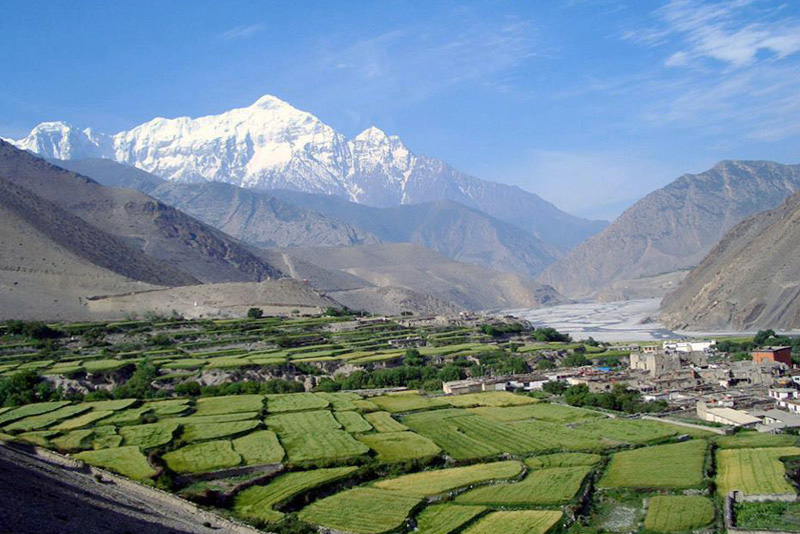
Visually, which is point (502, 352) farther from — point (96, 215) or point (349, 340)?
point (96, 215)

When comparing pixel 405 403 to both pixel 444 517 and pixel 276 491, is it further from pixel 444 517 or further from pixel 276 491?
pixel 444 517

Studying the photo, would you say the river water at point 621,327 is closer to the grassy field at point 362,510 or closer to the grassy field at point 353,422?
the grassy field at point 353,422

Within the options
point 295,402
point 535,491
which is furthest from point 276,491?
point 295,402

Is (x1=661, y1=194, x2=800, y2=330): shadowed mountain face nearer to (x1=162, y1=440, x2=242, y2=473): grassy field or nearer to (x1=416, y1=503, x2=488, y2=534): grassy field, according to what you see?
(x1=162, y1=440, x2=242, y2=473): grassy field

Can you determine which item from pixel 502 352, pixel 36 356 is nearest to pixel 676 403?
pixel 502 352

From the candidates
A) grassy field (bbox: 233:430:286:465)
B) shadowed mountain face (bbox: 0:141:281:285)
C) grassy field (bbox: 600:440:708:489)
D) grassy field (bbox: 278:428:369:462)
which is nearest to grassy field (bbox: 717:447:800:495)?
grassy field (bbox: 600:440:708:489)

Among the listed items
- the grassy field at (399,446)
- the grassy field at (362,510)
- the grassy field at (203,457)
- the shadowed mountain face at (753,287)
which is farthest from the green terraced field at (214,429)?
the shadowed mountain face at (753,287)
